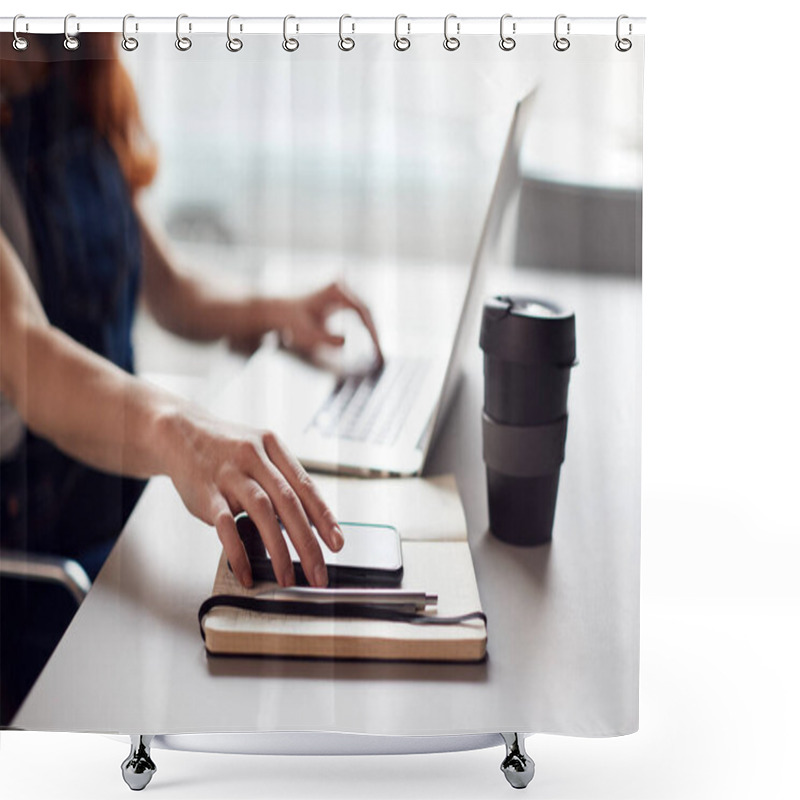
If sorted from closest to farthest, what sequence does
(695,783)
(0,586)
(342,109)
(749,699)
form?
(342,109) < (0,586) < (695,783) < (749,699)

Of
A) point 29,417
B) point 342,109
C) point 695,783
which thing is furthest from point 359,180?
point 695,783

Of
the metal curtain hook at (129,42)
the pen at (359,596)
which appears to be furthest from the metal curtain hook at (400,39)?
the pen at (359,596)

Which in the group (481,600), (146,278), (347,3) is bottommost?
(481,600)

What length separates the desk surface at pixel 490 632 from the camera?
150 centimetres

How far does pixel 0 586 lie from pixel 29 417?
26 centimetres

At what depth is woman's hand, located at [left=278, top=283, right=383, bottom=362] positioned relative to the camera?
148 centimetres

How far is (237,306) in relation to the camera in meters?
1.48

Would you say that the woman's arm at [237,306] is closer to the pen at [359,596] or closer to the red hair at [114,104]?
the red hair at [114,104]

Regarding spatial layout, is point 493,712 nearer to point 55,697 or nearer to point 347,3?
point 55,697

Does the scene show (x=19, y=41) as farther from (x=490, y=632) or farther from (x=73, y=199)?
(x=490, y=632)

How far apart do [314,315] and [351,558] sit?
352mm

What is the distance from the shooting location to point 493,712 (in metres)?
1.52

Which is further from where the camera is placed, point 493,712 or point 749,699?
point 749,699

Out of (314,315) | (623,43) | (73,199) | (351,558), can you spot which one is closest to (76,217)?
(73,199)
